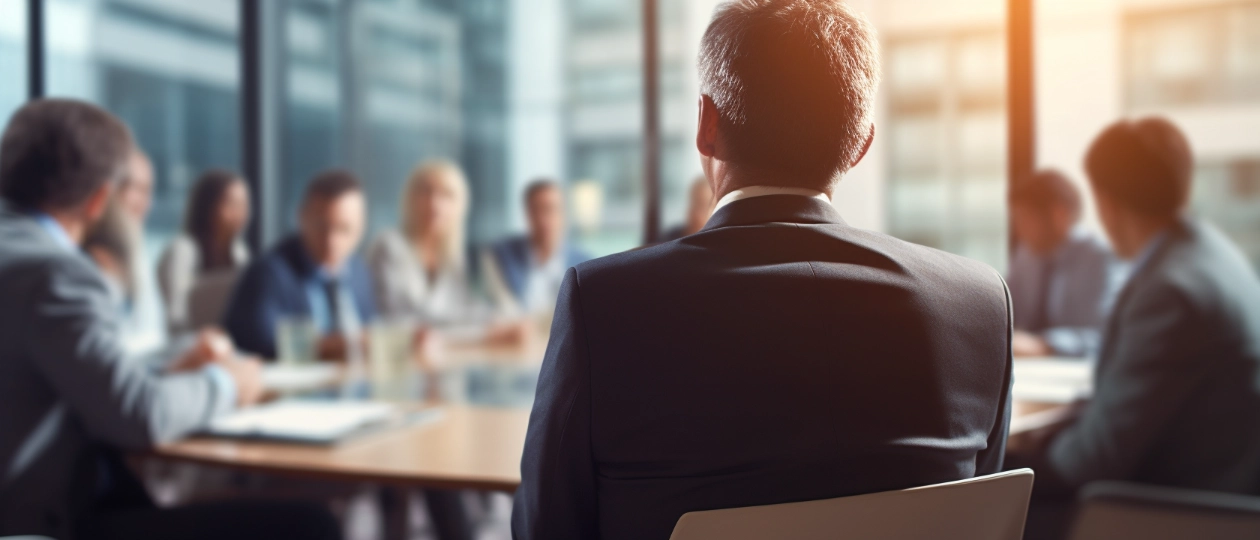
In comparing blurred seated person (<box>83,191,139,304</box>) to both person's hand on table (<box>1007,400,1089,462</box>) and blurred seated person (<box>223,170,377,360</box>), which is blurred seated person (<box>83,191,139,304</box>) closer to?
blurred seated person (<box>223,170,377,360</box>)

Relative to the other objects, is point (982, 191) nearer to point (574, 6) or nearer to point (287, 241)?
point (287, 241)

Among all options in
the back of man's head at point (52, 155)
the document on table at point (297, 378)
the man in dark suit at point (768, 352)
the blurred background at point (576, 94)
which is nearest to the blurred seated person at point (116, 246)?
the blurred background at point (576, 94)

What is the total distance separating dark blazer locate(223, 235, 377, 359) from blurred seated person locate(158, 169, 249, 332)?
0.71m

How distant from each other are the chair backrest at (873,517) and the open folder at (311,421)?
3.64 ft

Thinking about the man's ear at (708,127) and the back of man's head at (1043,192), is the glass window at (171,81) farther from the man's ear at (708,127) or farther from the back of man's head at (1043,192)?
the man's ear at (708,127)

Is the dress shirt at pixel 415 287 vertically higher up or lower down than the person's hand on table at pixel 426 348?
higher up

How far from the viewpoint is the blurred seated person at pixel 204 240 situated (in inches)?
142

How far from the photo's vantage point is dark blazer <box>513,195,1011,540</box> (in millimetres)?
843

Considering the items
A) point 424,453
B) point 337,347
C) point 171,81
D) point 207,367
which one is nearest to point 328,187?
point 337,347

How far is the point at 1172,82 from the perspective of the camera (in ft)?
9.99

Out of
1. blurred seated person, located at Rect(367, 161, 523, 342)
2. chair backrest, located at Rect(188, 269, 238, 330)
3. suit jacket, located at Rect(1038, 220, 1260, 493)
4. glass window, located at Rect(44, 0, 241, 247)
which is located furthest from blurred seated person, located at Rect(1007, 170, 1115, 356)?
glass window, located at Rect(44, 0, 241, 247)

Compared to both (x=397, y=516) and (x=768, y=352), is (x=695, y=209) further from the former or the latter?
(x=768, y=352)

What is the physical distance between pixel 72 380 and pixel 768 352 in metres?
1.35

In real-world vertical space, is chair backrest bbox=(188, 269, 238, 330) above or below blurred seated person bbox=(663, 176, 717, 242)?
below
